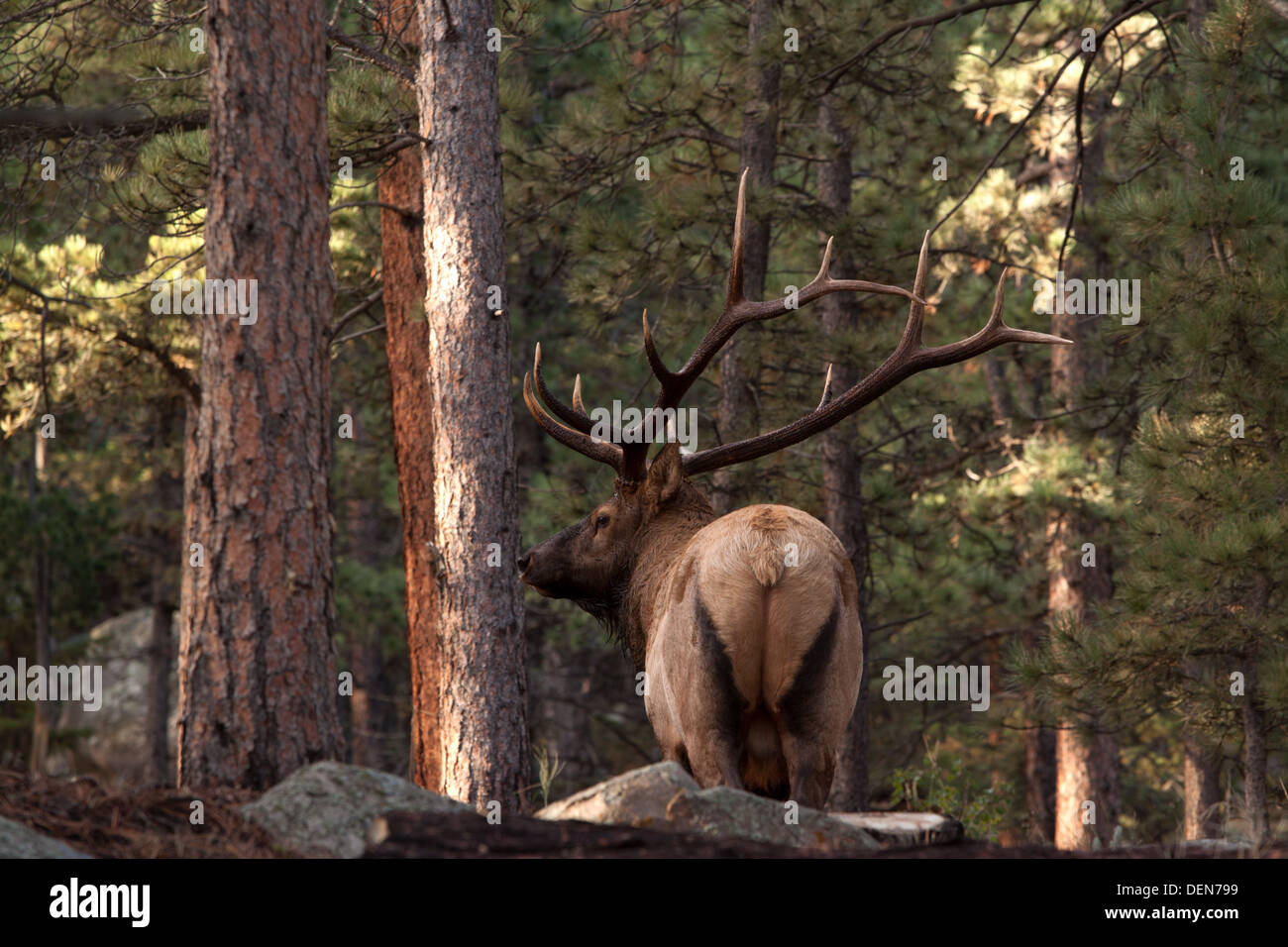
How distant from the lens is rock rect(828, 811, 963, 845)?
489cm

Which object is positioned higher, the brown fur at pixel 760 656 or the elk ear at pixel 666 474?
the elk ear at pixel 666 474

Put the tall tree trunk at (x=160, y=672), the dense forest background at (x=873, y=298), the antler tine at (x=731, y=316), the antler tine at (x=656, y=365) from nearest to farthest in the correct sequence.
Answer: the antler tine at (x=656, y=365)
the antler tine at (x=731, y=316)
the dense forest background at (x=873, y=298)
the tall tree trunk at (x=160, y=672)

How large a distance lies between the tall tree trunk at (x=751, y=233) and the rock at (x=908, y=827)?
527 cm

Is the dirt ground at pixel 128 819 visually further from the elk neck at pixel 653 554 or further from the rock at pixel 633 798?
the elk neck at pixel 653 554

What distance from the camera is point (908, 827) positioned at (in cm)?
508

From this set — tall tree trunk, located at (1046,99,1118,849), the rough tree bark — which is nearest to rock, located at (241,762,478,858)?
the rough tree bark

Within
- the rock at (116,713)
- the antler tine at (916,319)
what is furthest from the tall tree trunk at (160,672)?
the antler tine at (916,319)

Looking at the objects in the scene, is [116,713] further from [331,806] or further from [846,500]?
[331,806]

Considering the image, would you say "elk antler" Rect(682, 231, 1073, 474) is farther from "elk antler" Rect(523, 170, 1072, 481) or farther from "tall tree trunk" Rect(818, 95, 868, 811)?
"tall tree trunk" Rect(818, 95, 868, 811)

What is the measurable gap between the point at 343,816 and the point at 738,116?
9.18 meters

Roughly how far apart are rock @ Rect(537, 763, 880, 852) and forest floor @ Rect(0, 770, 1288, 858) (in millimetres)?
236

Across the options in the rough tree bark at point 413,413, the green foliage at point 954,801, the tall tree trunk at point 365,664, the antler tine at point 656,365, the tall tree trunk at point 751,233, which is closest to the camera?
the antler tine at point 656,365

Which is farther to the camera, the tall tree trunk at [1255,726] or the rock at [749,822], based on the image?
the tall tree trunk at [1255,726]

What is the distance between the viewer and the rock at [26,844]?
355cm
